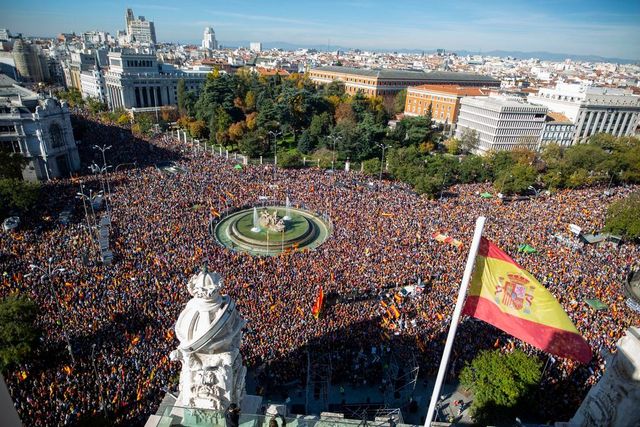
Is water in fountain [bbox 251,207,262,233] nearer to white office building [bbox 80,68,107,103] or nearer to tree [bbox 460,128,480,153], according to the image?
tree [bbox 460,128,480,153]

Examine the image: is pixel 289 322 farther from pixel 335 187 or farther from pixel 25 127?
pixel 25 127

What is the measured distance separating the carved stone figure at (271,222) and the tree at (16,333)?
57.0ft

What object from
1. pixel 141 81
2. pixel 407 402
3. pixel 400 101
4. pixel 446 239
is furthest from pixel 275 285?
pixel 400 101

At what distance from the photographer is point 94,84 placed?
3258 inches

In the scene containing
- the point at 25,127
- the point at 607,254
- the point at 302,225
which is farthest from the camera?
the point at 25,127

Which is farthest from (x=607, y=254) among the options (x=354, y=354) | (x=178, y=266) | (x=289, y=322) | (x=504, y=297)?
(x=178, y=266)

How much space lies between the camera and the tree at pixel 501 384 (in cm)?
1414

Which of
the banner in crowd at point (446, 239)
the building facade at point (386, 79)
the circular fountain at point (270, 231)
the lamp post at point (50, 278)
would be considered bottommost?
the circular fountain at point (270, 231)

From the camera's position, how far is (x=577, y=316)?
1969cm

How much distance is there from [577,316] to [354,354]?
11.9m

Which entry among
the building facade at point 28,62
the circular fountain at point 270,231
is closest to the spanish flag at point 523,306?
the circular fountain at point 270,231

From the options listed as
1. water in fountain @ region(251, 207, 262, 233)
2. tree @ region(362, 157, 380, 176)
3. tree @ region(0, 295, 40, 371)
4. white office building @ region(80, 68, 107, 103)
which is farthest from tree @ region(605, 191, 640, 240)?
white office building @ region(80, 68, 107, 103)

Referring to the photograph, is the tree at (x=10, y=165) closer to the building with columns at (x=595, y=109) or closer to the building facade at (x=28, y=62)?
the building with columns at (x=595, y=109)

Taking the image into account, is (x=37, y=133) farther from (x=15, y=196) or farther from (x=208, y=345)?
(x=208, y=345)
